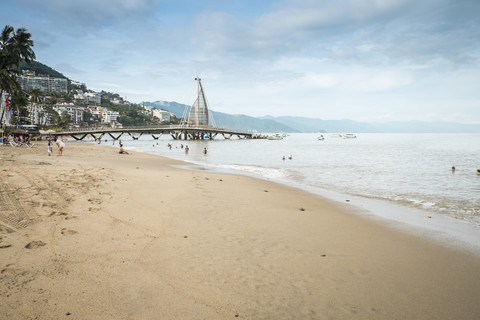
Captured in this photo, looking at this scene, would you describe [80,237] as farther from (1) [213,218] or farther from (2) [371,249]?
(2) [371,249]

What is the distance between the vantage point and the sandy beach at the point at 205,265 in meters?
3.34

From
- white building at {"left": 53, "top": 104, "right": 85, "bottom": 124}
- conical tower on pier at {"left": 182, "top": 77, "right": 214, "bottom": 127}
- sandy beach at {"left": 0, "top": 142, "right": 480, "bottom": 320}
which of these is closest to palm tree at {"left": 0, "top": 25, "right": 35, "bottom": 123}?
sandy beach at {"left": 0, "top": 142, "right": 480, "bottom": 320}

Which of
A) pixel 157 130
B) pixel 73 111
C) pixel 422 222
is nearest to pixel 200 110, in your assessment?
pixel 157 130

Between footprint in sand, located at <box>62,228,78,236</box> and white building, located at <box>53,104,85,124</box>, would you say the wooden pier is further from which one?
→ footprint in sand, located at <box>62,228,78,236</box>

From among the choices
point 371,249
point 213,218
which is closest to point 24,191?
point 213,218

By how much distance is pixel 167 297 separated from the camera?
11.4ft

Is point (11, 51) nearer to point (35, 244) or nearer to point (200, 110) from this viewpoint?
point (35, 244)

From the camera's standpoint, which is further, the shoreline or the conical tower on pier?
the conical tower on pier

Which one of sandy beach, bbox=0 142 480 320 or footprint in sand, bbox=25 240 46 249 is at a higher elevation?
footprint in sand, bbox=25 240 46 249

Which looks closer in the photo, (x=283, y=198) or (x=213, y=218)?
(x=213, y=218)

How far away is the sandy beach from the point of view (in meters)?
3.34

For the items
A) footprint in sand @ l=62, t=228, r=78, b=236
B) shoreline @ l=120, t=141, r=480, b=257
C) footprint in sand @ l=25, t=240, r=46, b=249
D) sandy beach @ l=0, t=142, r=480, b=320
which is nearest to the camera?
sandy beach @ l=0, t=142, r=480, b=320

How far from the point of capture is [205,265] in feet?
14.8

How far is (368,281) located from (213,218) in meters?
4.25
